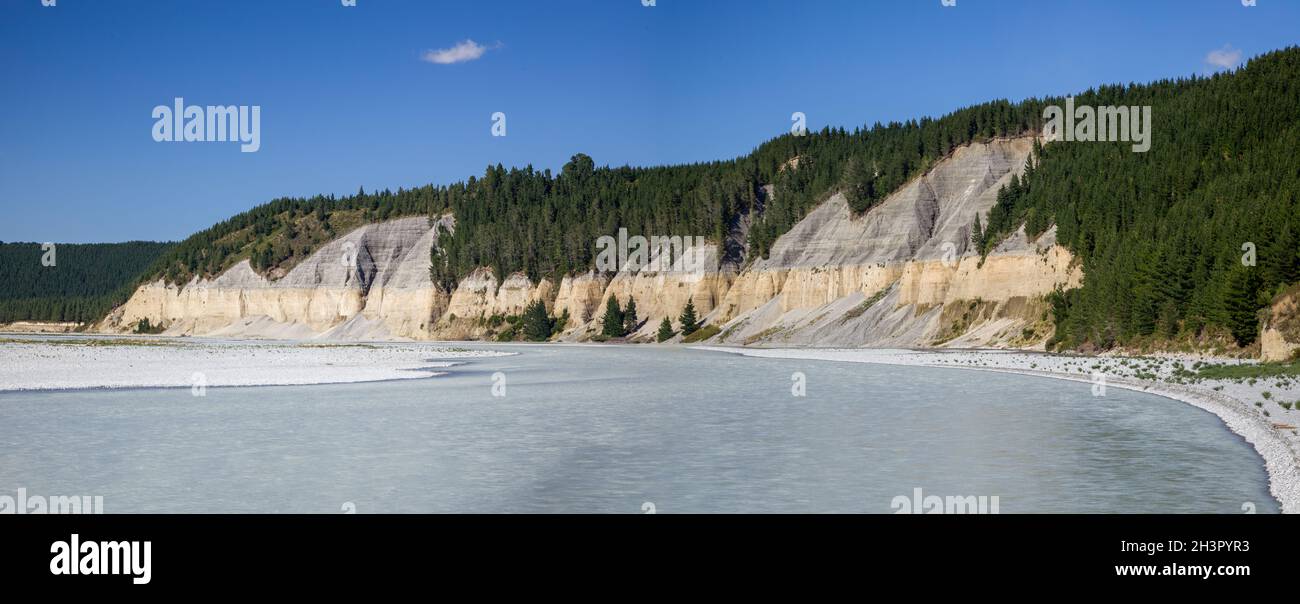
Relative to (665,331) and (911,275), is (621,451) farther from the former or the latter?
(665,331)

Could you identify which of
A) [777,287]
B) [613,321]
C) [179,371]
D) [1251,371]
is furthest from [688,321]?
[1251,371]

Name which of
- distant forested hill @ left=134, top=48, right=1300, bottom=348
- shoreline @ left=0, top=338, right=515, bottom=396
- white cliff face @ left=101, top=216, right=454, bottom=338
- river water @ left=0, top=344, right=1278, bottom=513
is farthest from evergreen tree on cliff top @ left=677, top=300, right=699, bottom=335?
river water @ left=0, top=344, right=1278, bottom=513

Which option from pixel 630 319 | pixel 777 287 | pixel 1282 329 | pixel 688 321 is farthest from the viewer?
pixel 630 319

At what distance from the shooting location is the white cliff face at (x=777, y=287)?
8556 cm

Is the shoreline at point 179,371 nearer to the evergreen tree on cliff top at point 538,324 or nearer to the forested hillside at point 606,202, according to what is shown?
the evergreen tree on cliff top at point 538,324

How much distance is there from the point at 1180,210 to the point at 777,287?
4671 cm

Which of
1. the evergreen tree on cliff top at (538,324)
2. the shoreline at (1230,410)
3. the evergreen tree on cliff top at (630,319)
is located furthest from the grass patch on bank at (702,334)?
the shoreline at (1230,410)

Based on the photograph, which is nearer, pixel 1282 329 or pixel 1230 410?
pixel 1230 410

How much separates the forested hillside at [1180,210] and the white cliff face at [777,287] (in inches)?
174

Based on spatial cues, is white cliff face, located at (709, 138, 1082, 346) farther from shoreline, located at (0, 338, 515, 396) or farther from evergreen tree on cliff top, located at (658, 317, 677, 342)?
shoreline, located at (0, 338, 515, 396)

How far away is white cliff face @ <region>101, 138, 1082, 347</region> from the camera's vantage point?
8556 cm

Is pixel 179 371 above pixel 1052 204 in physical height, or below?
below

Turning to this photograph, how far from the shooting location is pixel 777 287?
366ft
